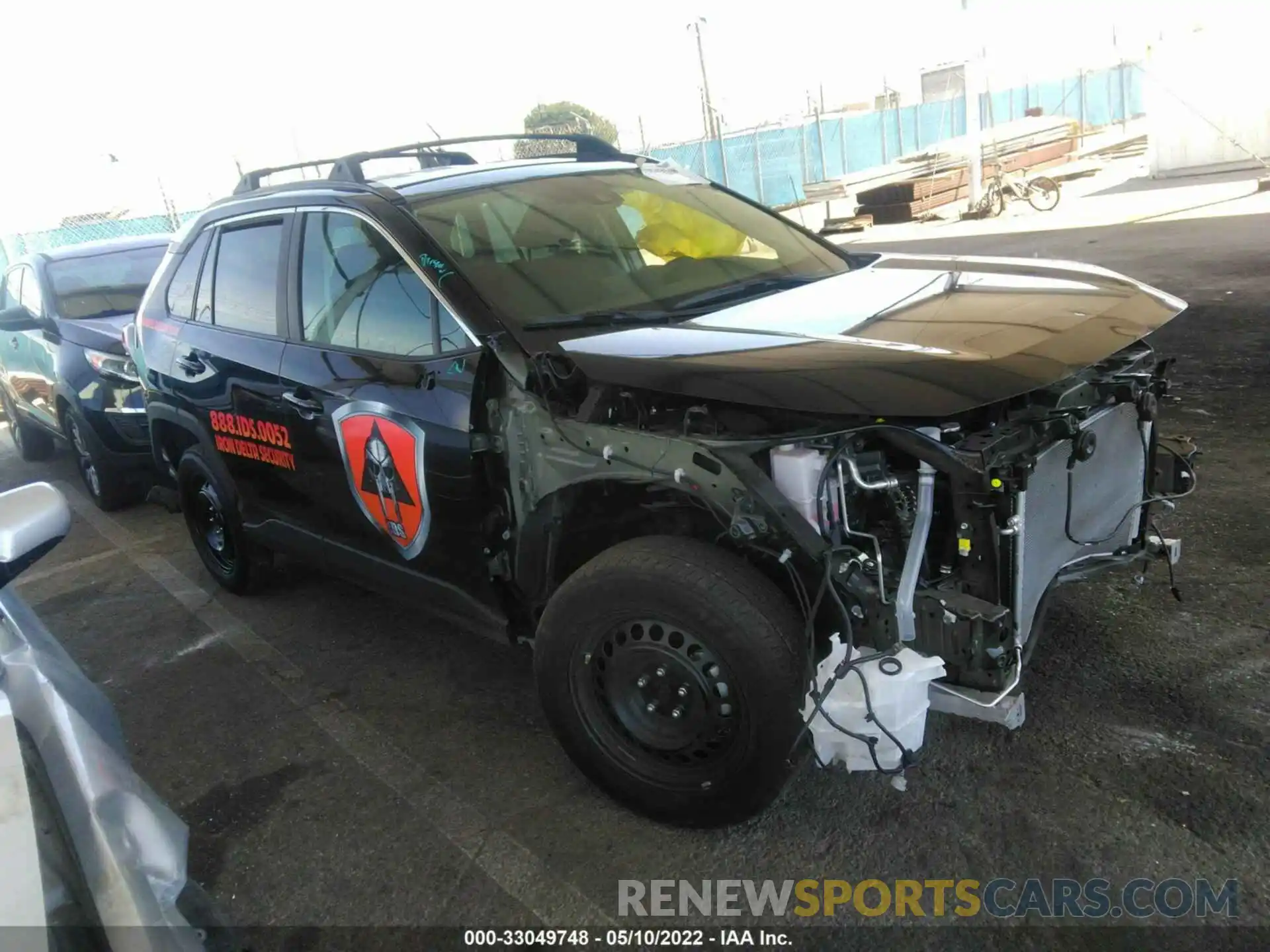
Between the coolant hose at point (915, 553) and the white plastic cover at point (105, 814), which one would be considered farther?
the coolant hose at point (915, 553)

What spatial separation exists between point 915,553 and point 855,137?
3082 centimetres

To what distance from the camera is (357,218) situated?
342 centimetres

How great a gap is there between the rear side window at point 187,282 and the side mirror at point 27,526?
2.53m

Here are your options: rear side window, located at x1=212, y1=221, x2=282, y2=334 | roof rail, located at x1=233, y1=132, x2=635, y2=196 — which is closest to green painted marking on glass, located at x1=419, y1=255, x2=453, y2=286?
roof rail, located at x1=233, y1=132, x2=635, y2=196

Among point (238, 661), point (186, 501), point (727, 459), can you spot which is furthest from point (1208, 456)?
point (186, 501)

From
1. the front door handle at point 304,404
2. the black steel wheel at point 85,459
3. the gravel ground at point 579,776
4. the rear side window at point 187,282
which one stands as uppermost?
the rear side window at point 187,282

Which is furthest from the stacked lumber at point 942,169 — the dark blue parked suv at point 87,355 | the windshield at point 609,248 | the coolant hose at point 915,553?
the coolant hose at point 915,553

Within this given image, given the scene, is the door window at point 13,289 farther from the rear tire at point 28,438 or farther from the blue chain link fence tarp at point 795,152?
the blue chain link fence tarp at point 795,152

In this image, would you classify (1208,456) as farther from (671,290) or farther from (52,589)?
(52,589)

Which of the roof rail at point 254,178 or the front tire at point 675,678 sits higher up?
the roof rail at point 254,178

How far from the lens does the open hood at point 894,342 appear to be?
2287mm

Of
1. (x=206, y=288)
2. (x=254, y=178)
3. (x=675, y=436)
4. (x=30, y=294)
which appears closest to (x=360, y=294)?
(x=206, y=288)

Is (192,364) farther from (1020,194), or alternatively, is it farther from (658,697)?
(1020,194)

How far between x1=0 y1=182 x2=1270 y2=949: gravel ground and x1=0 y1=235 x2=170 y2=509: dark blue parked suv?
1.90 metres
